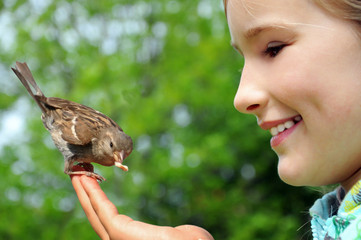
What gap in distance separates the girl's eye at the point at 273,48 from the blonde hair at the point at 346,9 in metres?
0.15

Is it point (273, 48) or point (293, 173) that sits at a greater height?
point (273, 48)

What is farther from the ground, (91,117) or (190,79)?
(190,79)

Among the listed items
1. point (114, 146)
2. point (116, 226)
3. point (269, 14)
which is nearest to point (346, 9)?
point (269, 14)

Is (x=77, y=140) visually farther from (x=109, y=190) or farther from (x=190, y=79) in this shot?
(x=109, y=190)

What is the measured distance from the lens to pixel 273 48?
3.98ft

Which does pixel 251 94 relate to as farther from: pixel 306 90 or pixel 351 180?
pixel 351 180

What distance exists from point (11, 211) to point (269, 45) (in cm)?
698

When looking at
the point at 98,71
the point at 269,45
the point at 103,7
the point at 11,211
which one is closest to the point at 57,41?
the point at 103,7

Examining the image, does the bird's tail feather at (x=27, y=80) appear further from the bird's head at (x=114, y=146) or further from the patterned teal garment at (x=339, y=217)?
the patterned teal garment at (x=339, y=217)

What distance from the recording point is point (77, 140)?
2.67 metres

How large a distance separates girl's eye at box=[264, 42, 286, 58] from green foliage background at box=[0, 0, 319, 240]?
20.7 ft

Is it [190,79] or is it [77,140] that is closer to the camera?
[77,140]

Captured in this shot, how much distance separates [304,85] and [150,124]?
6.89 metres

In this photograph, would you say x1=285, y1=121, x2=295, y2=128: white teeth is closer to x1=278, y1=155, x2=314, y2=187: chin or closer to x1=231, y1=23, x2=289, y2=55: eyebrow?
x1=278, y1=155, x2=314, y2=187: chin
